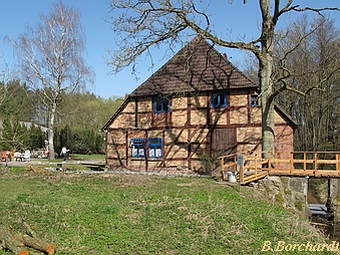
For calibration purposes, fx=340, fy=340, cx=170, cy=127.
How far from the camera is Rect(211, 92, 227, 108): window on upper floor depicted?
720 inches

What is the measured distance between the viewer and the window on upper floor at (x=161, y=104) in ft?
64.3

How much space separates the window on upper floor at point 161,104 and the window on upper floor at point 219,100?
2.64 metres

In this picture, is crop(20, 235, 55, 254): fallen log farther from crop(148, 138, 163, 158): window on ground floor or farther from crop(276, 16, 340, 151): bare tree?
crop(276, 16, 340, 151): bare tree

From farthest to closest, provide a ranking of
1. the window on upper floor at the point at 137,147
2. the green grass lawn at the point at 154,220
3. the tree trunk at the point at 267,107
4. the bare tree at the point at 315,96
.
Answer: the bare tree at the point at 315,96
the window on upper floor at the point at 137,147
the tree trunk at the point at 267,107
the green grass lawn at the point at 154,220

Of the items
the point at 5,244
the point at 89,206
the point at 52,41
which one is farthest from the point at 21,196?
the point at 52,41

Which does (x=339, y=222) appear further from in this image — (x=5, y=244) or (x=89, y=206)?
(x=5, y=244)

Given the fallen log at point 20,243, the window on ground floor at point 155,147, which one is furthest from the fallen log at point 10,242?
the window on ground floor at point 155,147

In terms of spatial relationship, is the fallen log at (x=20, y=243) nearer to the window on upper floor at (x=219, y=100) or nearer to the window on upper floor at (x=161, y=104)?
the window on upper floor at (x=219, y=100)

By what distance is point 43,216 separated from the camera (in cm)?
790

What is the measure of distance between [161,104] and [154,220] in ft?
40.7

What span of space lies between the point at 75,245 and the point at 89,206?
2.42 meters

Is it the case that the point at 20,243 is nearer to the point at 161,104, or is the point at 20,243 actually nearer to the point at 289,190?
the point at 289,190

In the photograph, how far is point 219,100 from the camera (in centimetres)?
1839

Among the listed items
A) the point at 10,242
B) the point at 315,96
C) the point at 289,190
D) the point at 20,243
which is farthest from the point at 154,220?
the point at 315,96
